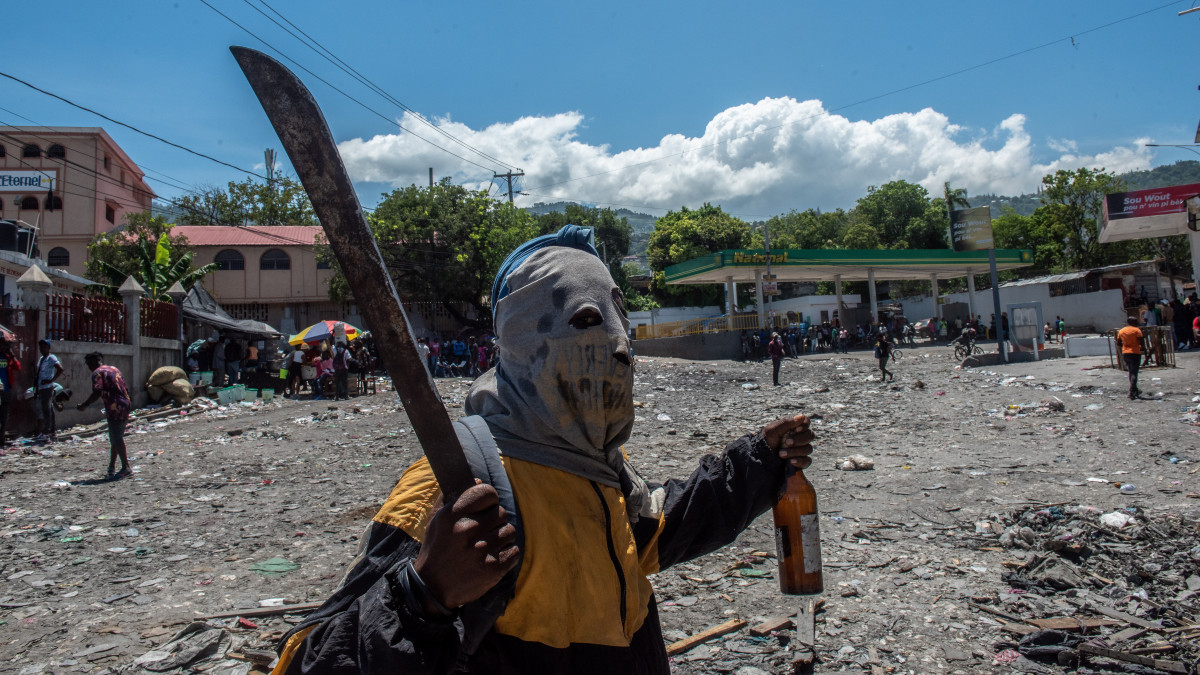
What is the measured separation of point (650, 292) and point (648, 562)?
151 ft

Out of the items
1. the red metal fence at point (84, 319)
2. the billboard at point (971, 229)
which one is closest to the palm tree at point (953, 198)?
the billboard at point (971, 229)

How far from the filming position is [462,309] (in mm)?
31219

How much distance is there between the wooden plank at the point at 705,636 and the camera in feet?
11.5

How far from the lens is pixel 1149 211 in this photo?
1923 centimetres

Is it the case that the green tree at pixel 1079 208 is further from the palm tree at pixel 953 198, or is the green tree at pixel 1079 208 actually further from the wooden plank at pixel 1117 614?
the wooden plank at pixel 1117 614

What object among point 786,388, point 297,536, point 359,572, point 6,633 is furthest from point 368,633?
point 786,388

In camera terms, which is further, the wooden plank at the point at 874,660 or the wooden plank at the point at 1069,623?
the wooden plank at the point at 1069,623

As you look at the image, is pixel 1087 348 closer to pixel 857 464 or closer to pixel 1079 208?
pixel 857 464

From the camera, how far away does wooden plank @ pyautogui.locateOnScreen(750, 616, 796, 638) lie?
11.9 ft

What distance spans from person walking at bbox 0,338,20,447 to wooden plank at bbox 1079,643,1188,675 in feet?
42.9

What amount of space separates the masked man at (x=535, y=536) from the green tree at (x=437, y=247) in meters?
26.9

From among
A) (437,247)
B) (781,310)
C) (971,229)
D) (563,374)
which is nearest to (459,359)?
(437,247)

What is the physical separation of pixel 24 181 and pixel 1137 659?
35.0 meters

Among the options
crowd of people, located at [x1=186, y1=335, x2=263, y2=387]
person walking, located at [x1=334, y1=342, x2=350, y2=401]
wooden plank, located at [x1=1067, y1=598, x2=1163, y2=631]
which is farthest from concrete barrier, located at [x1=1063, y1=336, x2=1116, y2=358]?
crowd of people, located at [x1=186, y1=335, x2=263, y2=387]
